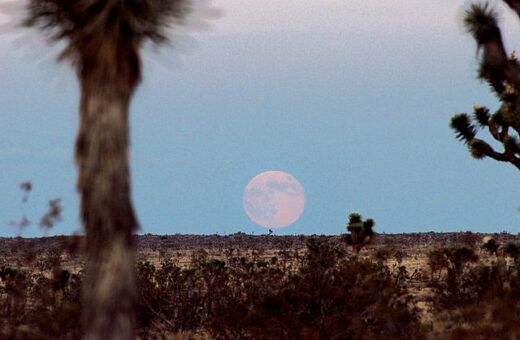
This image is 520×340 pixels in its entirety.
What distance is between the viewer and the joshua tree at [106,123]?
609 centimetres

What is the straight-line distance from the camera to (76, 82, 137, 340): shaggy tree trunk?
19.9 ft

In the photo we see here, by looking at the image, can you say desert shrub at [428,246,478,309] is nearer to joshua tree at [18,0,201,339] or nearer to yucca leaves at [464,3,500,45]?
yucca leaves at [464,3,500,45]

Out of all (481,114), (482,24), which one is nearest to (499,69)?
(482,24)

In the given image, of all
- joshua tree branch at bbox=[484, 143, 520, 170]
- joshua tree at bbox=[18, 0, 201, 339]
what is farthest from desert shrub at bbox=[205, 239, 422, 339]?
joshua tree branch at bbox=[484, 143, 520, 170]

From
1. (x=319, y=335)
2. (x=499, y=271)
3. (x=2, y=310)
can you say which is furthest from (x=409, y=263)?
(x=2, y=310)

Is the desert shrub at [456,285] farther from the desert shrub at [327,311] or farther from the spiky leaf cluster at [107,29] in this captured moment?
the spiky leaf cluster at [107,29]

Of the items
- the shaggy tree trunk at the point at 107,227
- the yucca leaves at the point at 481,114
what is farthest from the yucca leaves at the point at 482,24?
the shaggy tree trunk at the point at 107,227

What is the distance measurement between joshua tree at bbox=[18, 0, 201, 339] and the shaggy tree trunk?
1 cm

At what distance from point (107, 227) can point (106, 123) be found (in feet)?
4.12

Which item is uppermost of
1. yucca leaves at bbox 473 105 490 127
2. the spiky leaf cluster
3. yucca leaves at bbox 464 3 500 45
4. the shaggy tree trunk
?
yucca leaves at bbox 464 3 500 45

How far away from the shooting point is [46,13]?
7.02 metres

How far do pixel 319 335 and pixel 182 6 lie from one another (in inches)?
239

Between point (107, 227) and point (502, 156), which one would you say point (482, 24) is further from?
point (107, 227)

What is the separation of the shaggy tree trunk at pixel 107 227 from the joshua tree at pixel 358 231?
9864 millimetres
